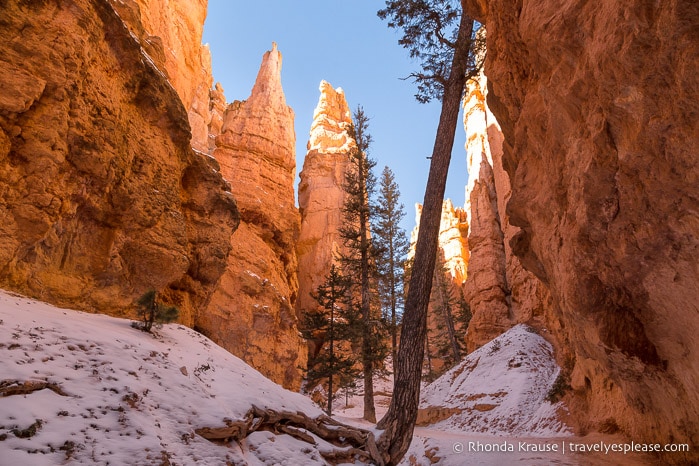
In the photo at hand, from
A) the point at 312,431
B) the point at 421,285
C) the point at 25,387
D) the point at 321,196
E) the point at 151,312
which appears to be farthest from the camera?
the point at 321,196

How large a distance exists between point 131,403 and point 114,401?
0.60 ft

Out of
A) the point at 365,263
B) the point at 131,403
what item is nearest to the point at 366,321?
the point at 365,263

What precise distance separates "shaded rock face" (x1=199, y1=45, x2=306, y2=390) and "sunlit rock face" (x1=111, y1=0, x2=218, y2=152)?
459cm

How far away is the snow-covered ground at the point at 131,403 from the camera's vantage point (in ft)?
11.5

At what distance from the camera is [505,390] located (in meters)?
14.1

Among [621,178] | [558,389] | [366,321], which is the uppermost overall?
[621,178]

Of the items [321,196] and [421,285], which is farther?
[321,196]

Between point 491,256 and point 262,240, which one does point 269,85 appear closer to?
point 262,240

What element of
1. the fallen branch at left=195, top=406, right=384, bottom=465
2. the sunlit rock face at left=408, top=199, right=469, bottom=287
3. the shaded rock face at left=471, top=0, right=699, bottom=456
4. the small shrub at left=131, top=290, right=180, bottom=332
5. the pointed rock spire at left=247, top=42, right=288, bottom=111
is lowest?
the fallen branch at left=195, top=406, right=384, bottom=465

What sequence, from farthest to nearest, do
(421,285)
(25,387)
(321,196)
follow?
(321,196)
(421,285)
(25,387)

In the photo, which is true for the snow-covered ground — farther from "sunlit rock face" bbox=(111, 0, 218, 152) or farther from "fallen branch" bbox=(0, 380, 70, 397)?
"sunlit rock face" bbox=(111, 0, 218, 152)

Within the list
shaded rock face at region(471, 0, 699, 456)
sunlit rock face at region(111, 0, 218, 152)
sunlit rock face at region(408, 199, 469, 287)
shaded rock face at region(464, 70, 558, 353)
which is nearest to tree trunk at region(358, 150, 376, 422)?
shaded rock face at region(464, 70, 558, 353)

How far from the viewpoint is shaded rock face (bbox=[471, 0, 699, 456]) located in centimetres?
405

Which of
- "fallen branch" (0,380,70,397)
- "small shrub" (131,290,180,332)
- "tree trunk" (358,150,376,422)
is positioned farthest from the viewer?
"tree trunk" (358,150,376,422)
